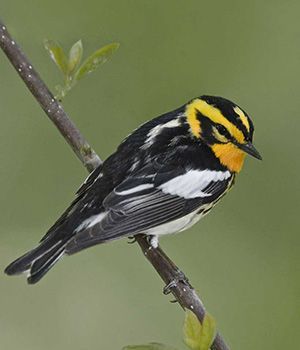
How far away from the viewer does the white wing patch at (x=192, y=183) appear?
2830 mm

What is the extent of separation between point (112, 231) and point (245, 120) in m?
0.54

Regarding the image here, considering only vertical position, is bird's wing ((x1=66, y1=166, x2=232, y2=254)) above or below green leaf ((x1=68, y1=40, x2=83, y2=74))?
below

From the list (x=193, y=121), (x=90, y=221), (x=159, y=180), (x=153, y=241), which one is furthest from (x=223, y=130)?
(x=90, y=221)

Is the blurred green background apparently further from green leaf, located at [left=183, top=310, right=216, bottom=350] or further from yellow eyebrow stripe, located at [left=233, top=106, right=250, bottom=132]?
green leaf, located at [left=183, top=310, right=216, bottom=350]

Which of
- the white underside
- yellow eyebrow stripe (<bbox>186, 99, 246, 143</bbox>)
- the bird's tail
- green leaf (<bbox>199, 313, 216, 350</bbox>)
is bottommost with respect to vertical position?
green leaf (<bbox>199, 313, 216, 350</bbox>)

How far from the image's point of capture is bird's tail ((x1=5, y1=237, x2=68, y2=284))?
2492 millimetres

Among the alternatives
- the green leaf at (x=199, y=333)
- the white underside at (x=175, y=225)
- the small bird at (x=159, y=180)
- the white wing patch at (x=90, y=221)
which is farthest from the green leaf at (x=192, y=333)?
the white underside at (x=175, y=225)

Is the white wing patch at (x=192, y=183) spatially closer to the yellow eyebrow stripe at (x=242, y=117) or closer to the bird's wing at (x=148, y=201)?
the bird's wing at (x=148, y=201)

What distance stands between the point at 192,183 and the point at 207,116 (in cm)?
21

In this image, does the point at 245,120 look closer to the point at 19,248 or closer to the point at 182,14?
the point at 19,248

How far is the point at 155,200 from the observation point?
2.82 meters

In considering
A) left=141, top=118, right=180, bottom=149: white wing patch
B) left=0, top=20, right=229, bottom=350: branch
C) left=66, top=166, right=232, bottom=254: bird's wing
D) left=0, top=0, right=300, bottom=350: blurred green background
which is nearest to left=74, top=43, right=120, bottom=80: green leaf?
left=0, top=20, right=229, bottom=350: branch

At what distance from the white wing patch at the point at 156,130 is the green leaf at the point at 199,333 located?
1.06m

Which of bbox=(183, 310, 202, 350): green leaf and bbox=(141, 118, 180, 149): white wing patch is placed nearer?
bbox=(183, 310, 202, 350): green leaf
